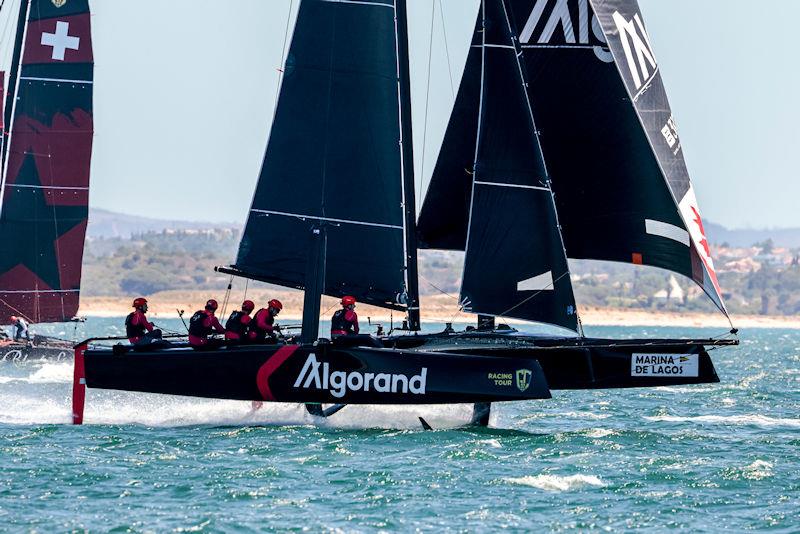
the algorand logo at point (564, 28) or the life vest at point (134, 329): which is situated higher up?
the algorand logo at point (564, 28)

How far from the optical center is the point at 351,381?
70.0 ft

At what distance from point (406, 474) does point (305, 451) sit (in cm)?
223

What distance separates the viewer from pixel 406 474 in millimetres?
18047

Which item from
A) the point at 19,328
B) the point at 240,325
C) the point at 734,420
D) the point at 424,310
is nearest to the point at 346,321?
the point at 240,325

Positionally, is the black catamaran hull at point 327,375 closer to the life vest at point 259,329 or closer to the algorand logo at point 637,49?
the life vest at point 259,329

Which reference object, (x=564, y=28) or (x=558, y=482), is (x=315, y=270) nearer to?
(x=564, y=28)

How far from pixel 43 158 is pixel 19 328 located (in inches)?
175

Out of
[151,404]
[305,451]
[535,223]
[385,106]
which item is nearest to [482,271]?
[535,223]

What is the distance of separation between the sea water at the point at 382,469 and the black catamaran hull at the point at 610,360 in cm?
88

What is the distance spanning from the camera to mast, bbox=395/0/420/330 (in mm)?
22922

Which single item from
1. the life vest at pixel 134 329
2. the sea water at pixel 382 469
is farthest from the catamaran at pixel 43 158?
the life vest at pixel 134 329

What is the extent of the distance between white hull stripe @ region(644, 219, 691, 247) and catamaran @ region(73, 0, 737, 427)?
0.07 ft

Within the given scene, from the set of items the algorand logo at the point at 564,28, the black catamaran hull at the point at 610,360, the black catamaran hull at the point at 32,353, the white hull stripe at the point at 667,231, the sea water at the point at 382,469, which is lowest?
the sea water at the point at 382,469

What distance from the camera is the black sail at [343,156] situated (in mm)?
22766
